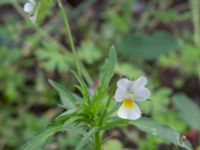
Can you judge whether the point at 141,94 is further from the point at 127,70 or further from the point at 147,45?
the point at 147,45

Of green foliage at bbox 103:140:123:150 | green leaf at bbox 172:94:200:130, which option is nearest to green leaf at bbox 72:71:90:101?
green foliage at bbox 103:140:123:150

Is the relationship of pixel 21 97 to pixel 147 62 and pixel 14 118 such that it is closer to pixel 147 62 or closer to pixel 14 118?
pixel 14 118

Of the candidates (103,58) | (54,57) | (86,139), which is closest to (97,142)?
(86,139)

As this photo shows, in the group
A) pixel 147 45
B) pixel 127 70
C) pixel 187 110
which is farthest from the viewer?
pixel 147 45

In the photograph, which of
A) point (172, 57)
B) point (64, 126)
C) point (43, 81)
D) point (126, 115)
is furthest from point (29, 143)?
point (172, 57)

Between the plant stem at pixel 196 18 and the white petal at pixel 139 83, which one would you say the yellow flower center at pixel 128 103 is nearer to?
the white petal at pixel 139 83
